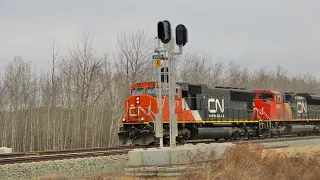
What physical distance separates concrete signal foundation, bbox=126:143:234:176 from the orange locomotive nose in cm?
781

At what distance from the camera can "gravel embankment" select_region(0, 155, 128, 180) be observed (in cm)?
942

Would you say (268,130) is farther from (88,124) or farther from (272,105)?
(88,124)

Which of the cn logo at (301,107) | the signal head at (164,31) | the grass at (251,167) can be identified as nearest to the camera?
the grass at (251,167)

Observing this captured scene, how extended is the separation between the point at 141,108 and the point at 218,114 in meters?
5.11

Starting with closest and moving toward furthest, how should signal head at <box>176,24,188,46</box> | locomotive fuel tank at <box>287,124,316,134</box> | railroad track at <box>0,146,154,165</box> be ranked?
1. signal head at <box>176,24,188,46</box>
2. railroad track at <box>0,146,154,165</box>
3. locomotive fuel tank at <box>287,124,316,134</box>

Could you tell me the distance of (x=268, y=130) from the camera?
26.0 m

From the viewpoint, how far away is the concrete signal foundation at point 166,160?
9.35m

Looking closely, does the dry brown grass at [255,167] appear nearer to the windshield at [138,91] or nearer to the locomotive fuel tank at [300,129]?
the windshield at [138,91]

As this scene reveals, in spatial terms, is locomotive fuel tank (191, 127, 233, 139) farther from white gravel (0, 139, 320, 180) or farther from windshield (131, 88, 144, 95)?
white gravel (0, 139, 320, 180)

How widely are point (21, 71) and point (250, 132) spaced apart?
17.9 metres

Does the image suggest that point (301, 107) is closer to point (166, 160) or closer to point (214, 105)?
point (214, 105)

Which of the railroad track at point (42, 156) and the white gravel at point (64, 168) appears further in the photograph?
the railroad track at point (42, 156)

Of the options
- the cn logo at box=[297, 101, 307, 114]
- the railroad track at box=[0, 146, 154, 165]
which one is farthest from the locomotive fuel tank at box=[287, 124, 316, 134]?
the railroad track at box=[0, 146, 154, 165]

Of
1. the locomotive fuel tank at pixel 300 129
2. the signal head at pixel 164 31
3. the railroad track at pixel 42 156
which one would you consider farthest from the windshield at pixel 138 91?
the locomotive fuel tank at pixel 300 129
